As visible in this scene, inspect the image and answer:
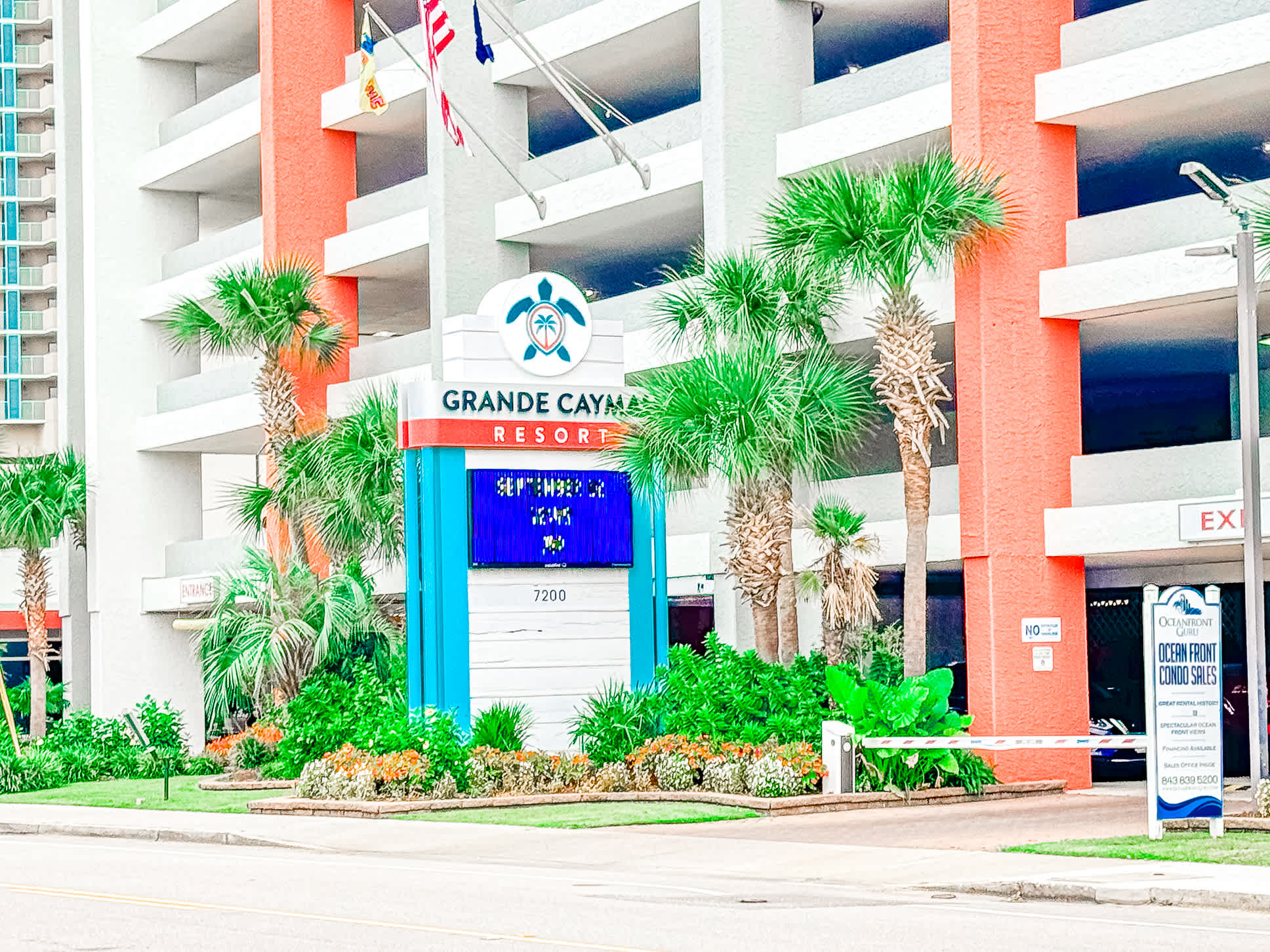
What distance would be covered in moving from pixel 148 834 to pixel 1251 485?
14455 millimetres

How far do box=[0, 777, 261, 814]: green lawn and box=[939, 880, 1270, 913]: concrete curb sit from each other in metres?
14.2

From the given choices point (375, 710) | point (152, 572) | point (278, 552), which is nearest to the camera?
point (375, 710)

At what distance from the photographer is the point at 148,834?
25375 mm

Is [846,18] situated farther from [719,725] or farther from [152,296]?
[152,296]

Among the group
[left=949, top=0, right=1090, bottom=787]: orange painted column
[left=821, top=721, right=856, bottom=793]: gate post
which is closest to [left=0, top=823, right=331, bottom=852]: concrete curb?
[left=821, top=721, right=856, bottom=793]: gate post

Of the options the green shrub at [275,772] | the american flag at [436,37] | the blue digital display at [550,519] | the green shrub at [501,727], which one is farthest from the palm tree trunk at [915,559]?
the green shrub at [275,772]

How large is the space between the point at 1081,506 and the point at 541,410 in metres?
7.83

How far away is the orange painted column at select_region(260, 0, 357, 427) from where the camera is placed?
4262 cm

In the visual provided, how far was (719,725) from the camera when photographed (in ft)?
85.8

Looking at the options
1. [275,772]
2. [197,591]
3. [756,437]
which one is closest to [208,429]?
[197,591]

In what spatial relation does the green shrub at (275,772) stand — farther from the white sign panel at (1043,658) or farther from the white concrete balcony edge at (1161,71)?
the white concrete balcony edge at (1161,71)

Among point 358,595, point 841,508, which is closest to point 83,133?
point 358,595

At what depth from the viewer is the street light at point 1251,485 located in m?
21.1

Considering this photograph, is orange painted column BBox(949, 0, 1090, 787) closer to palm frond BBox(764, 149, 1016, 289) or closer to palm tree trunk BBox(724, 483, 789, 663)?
palm frond BBox(764, 149, 1016, 289)
